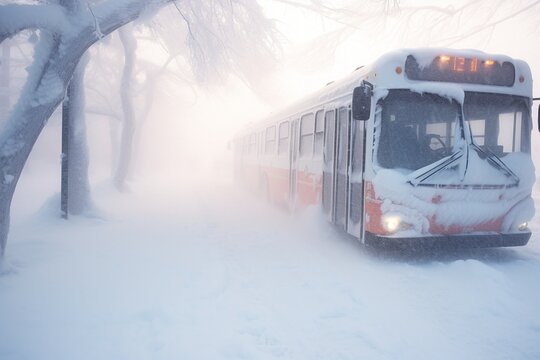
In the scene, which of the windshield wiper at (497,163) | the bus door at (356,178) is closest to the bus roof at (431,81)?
the bus door at (356,178)

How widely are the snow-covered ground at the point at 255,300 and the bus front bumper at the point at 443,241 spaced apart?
31 centimetres

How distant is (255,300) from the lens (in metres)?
4.20

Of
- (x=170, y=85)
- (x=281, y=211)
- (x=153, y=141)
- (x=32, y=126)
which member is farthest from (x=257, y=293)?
(x=153, y=141)

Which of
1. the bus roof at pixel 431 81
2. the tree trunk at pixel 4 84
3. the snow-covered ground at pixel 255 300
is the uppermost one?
the tree trunk at pixel 4 84

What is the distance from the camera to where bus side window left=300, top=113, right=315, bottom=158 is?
7.89 metres

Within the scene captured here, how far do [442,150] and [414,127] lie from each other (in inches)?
21.5

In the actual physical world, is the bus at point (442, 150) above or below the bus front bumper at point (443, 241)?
above

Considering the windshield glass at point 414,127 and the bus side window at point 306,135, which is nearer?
the windshield glass at point 414,127

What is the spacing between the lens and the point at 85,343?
128 inches

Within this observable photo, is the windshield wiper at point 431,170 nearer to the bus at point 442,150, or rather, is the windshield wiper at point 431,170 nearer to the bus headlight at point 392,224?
the bus at point 442,150

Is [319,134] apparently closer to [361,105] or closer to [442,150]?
[361,105]

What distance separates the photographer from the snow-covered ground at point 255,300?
10.6ft

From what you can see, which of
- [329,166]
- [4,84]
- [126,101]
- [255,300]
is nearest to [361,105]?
[329,166]

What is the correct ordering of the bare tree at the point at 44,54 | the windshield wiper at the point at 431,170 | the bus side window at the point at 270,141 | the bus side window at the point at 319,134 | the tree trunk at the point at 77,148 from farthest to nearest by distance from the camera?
the bus side window at the point at 270,141 < the tree trunk at the point at 77,148 < the bus side window at the point at 319,134 < the windshield wiper at the point at 431,170 < the bare tree at the point at 44,54
